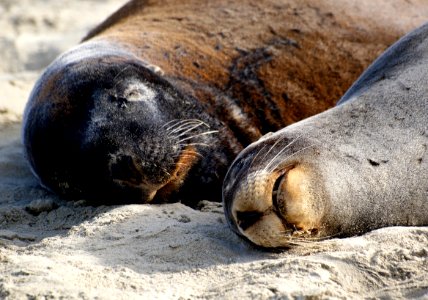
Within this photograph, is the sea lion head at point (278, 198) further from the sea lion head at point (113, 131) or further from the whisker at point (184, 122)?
the whisker at point (184, 122)

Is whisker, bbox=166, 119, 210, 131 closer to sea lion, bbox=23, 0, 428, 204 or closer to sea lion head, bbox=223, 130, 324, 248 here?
sea lion, bbox=23, 0, 428, 204

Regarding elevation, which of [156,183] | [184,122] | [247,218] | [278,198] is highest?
[278,198]

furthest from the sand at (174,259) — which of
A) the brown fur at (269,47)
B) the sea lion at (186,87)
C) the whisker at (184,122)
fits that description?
the brown fur at (269,47)

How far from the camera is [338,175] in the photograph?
360 centimetres

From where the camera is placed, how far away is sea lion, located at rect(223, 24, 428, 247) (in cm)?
348

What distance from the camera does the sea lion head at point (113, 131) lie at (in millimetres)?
4570

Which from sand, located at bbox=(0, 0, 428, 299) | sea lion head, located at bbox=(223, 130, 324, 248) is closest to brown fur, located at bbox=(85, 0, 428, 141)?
sand, located at bbox=(0, 0, 428, 299)

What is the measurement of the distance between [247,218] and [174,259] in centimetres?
32

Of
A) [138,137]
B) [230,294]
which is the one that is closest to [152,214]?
[138,137]

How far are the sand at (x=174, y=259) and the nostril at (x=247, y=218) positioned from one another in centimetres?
12

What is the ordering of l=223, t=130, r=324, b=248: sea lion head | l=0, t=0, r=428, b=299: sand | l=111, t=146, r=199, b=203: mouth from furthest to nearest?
l=111, t=146, r=199, b=203: mouth < l=223, t=130, r=324, b=248: sea lion head < l=0, t=0, r=428, b=299: sand

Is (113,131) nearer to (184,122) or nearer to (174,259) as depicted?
(184,122)

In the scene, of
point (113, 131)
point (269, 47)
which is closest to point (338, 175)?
point (113, 131)

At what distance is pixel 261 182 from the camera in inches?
138
